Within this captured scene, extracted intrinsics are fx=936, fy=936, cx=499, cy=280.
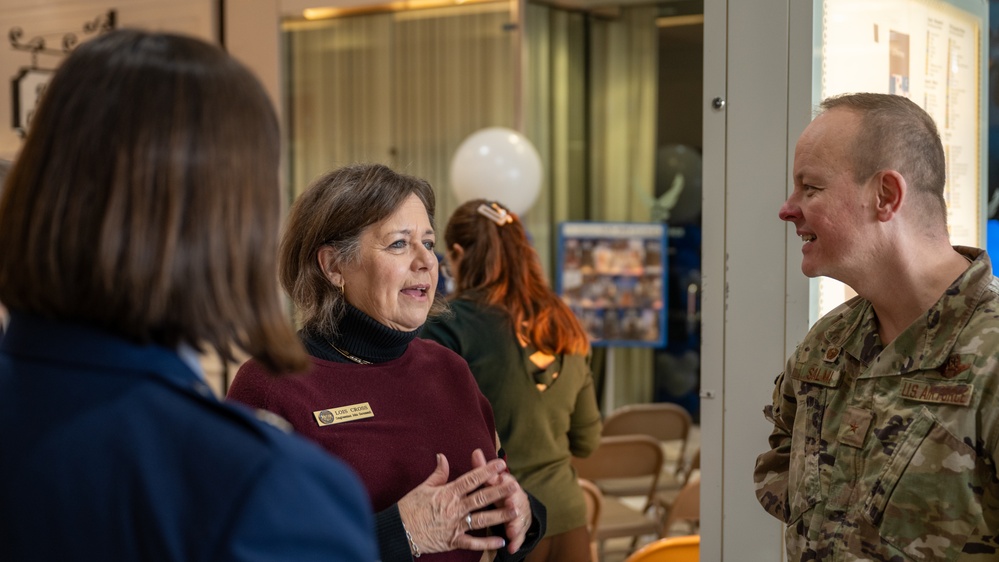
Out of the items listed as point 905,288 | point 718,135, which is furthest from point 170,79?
point 718,135

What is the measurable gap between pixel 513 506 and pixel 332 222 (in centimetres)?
71

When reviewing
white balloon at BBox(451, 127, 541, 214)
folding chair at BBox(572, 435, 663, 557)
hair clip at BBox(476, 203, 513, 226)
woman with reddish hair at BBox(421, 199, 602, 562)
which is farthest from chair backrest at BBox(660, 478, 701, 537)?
white balloon at BBox(451, 127, 541, 214)

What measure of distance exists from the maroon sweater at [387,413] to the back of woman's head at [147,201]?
0.94m

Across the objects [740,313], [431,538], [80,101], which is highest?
[80,101]

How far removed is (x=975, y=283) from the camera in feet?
4.82

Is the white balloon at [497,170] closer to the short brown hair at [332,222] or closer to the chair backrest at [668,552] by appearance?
the chair backrest at [668,552]

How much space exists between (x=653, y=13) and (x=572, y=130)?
120 centimetres

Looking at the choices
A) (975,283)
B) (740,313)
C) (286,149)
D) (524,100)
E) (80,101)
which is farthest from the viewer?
(286,149)

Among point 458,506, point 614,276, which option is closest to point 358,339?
point 458,506

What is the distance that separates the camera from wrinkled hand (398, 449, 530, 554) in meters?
1.71

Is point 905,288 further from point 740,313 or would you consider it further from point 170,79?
point 170,79

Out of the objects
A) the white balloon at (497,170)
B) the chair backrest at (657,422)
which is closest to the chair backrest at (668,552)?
the chair backrest at (657,422)

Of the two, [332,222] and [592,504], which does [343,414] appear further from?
[592,504]

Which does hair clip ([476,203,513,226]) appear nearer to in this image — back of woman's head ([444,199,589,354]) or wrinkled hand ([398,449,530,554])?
back of woman's head ([444,199,589,354])
